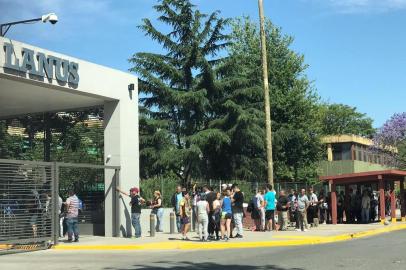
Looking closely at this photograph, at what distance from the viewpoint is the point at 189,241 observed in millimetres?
18141

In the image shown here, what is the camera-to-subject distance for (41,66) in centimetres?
1777

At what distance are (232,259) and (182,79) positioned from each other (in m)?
19.8

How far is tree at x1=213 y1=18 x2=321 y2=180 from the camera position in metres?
32.0

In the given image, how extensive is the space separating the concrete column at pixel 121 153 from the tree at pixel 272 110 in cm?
1022

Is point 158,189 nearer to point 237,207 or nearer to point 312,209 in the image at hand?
point 237,207

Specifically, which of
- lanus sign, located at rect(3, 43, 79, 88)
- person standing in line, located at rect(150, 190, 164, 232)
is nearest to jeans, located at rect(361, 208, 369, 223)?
person standing in line, located at rect(150, 190, 164, 232)

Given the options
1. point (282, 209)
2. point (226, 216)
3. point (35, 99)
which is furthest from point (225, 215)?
point (35, 99)

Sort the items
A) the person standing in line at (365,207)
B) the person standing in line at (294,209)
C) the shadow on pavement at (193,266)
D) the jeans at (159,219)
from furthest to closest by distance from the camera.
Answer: the person standing in line at (365,207), the person standing in line at (294,209), the jeans at (159,219), the shadow on pavement at (193,266)

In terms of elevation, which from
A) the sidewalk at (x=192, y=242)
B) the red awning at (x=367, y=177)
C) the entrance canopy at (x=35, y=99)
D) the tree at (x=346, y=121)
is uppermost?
the tree at (x=346, y=121)

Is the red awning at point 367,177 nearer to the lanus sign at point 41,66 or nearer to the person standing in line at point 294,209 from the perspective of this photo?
the person standing in line at point 294,209

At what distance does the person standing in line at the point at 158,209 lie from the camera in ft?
70.1

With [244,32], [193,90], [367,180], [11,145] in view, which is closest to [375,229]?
[367,180]

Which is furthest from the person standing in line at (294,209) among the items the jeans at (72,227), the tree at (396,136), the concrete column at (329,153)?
the concrete column at (329,153)

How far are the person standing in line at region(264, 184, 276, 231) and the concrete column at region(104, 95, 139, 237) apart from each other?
520 centimetres
